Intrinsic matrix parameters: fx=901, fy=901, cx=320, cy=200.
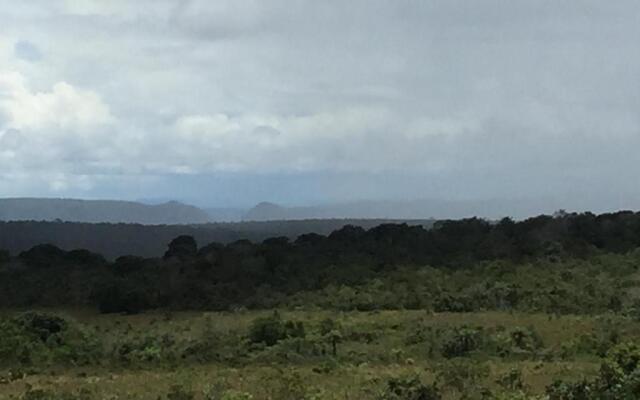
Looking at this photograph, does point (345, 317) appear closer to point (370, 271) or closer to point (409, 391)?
point (370, 271)

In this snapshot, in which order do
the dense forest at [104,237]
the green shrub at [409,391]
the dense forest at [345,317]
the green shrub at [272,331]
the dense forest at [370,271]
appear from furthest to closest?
the dense forest at [104,237]
the dense forest at [370,271]
the green shrub at [272,331]
the dense forest at [345,317]
the green shrub at [409,391]

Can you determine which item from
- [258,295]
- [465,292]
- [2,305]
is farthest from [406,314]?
[2,305]

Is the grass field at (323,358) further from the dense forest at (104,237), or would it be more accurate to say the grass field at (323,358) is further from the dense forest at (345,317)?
the dense forest at (104,237)

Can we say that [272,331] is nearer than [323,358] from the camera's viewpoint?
No

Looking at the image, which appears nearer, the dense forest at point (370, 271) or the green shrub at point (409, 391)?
the green shrub at point (409, 391)

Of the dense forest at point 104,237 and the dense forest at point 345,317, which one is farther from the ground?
the dense forest at point 104,237

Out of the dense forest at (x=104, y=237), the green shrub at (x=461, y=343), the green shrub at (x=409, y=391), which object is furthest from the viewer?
the dense forest at (x=104, y=237)

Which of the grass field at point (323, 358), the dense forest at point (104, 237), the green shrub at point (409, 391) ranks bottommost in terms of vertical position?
the grass field at point (323, 358)

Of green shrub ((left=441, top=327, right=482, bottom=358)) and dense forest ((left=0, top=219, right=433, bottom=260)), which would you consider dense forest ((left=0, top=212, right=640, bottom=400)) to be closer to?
green shrub ((left=441, top=327, right=482, bottom=358))

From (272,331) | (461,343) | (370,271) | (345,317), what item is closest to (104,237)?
(370,271)

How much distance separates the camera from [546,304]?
40.9m

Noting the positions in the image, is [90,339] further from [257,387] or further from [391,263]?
[391,263]

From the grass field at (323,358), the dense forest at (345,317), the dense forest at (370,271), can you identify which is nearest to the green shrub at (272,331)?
the dense forest at (345,317)

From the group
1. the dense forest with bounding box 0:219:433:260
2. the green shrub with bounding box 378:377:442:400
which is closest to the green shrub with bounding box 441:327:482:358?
the green shrub with bounding box 378:377:442:400
